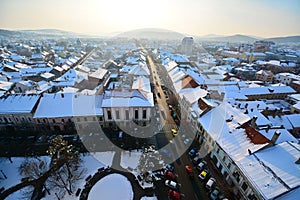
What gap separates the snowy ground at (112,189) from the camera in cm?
2517

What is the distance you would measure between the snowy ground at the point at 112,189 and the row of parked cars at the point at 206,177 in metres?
13.5

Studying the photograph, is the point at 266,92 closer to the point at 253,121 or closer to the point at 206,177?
the point at 253,121

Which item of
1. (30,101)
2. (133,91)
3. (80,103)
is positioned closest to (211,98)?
(133,91)

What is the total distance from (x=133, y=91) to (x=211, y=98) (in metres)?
21.5

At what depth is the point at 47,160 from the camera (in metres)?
31.1

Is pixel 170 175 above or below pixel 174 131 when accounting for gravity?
below

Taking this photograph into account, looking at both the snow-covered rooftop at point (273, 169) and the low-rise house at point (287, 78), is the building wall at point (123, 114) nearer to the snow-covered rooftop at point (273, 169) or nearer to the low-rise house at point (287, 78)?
the snow-covered rooftop at point (273, 169)

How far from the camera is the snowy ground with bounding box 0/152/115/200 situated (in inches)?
1005

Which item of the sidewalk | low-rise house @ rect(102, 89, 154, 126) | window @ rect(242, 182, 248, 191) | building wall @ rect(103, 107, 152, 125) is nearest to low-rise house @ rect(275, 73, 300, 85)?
window @ rect(242, 182, 248, 191)

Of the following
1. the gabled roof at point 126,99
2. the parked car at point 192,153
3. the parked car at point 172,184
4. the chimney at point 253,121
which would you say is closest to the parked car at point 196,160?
the parked car at point 192,153

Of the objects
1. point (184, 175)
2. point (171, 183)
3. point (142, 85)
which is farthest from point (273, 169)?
point (142, 85)

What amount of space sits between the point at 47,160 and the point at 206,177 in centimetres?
3229

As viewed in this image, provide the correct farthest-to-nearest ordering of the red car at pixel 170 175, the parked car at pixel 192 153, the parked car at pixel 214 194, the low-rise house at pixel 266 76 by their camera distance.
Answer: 1. the low-rise house at pixel 266 76
2. the parked car at pixel 192 153
3. the red car at pixel 170 175
4. the parked car at pixel 214 194

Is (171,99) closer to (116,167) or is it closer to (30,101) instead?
(116,167)
